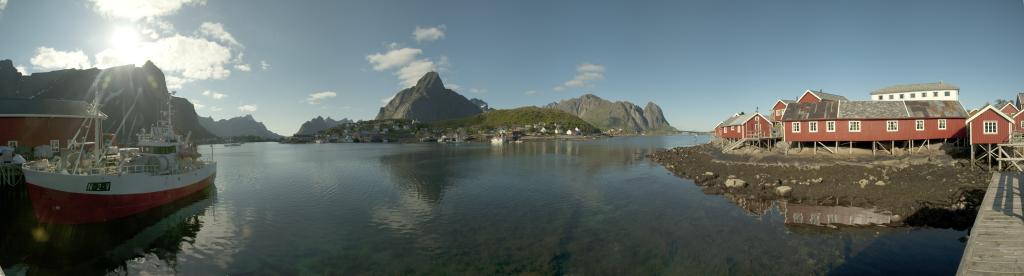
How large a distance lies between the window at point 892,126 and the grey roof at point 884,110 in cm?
65

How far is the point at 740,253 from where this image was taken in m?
17.6

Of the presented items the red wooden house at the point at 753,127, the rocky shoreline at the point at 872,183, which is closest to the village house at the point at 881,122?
the rocky shoreline at the point at 872,183

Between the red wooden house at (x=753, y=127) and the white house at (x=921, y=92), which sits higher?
the white house at (x=921, y=92)

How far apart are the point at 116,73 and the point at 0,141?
19383 cm

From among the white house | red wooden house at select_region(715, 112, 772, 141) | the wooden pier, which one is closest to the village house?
red wooden house at select_region(715, 112, 772, 141)

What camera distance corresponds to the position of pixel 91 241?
19656mm

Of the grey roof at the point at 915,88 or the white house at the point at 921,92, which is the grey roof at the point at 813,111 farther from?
the grey roof at the point at 915,88

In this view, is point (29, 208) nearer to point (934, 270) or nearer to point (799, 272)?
point (799, 272)

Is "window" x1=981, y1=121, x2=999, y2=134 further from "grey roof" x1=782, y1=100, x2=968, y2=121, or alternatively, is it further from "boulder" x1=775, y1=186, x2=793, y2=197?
"boulder" x1=775, y1=186, x2=793, y2=197

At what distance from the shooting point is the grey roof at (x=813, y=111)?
40781mm

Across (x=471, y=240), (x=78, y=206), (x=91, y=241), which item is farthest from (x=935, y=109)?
(x=78, y=206)

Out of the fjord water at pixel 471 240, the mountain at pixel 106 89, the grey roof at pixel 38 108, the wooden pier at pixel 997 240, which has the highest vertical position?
the mountain at pixel 106 89

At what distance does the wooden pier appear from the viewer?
1063cm

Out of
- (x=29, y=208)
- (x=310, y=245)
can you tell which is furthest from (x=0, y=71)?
(x=310, y=245)
